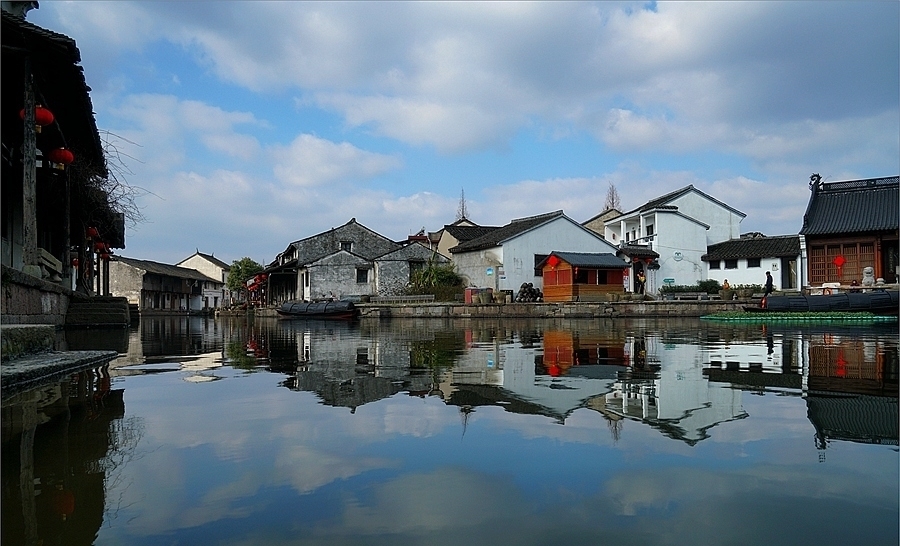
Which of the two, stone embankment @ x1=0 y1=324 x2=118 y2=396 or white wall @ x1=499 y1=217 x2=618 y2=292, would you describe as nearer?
stone embankment @ x1=0 y1=324 x2=118 y2=396

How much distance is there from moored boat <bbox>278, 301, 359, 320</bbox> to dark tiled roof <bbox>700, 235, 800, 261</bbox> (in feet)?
66.5

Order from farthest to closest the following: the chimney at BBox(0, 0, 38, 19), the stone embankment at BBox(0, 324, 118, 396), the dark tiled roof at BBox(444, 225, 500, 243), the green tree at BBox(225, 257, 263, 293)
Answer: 1. the green tree at BBox(225, 257, 263, 293)
2. the dark tiled roof at BBox(444, 225, 500, 243)
3. the chimney at BBox(0, 0, 38, 19)
4. the stone embankment at BBox(0, 324, 118, 396)

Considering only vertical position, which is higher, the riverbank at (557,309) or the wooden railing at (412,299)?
the wooden railing at (412,299)

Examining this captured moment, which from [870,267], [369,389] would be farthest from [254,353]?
[870,267]

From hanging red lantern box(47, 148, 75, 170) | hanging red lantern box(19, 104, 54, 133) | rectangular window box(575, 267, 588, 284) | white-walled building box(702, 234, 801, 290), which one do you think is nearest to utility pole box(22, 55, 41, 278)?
hanging red lantern box(19, 104, 54, 133)

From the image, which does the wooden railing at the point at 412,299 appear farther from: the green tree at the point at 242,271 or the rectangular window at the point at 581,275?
the green tree at the point at 242,271

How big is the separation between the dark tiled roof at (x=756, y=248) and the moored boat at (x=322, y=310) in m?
20.3

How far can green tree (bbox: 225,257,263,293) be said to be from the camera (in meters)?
61.2

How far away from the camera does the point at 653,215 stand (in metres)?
36.8

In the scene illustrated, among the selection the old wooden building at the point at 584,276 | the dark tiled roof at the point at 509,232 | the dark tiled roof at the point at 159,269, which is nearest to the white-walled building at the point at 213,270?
the dark tiled roof at the point at 159,269

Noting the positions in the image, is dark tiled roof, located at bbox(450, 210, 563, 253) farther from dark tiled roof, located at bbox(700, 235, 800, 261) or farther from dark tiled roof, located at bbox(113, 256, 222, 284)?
dark tiled roof, located at bbox(113, 256, 222, 284)

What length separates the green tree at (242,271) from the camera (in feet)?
201

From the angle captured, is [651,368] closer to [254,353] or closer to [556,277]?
[254,353]

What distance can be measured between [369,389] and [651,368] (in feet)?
10.2
